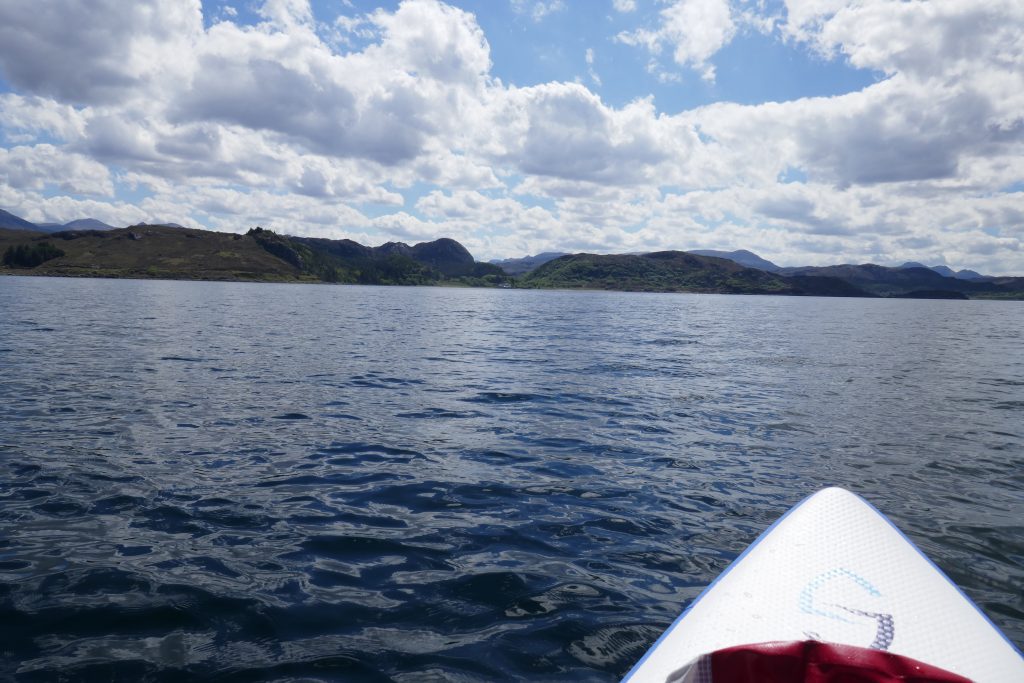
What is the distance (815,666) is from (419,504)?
7.28 metres

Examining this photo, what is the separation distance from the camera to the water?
252 inches

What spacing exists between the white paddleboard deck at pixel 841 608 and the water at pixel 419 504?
0.99 metres

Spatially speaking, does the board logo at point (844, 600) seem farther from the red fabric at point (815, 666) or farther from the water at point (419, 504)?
the water at point (419, 504)

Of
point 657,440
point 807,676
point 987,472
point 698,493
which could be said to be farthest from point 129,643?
point 987,472

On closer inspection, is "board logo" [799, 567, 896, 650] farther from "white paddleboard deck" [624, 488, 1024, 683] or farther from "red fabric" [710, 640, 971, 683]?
"red fabric" [710, 640, 971, 683]

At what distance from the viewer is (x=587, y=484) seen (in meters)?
12.0

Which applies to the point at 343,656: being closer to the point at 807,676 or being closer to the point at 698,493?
the point at 807,676

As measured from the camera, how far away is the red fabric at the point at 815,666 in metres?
4.82

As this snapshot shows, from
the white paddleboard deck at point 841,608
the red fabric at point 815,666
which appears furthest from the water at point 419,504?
the red fabric at point 815,666

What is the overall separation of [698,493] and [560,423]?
6.52 meters

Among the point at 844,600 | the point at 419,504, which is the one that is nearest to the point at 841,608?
the point at 844,600

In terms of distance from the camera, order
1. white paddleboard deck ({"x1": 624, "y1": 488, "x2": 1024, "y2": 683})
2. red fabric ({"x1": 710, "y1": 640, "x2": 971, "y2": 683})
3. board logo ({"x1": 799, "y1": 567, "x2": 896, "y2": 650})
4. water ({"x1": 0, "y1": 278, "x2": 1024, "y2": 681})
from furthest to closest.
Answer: water ({"x1": 0, "y1": 278, "x2": 1024, "y2": 681}) < board logo ({"x1": 799, "y1": 567, "x2": 896, "y2": 650}) < white paddleboard deck ({"x1": 624, "y1": 488, "x2": 1024, "y2": 683}) < red fabric ({"x1": 710, "y1": 640, "x2": 971, "y2": 683})

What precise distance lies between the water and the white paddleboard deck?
985 millimetres

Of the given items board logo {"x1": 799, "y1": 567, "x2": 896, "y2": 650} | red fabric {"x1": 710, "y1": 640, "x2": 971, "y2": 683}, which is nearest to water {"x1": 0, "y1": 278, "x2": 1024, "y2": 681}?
red fabric {"x1": 710, "y1": 640, "x2": 971, "y2": 683}
